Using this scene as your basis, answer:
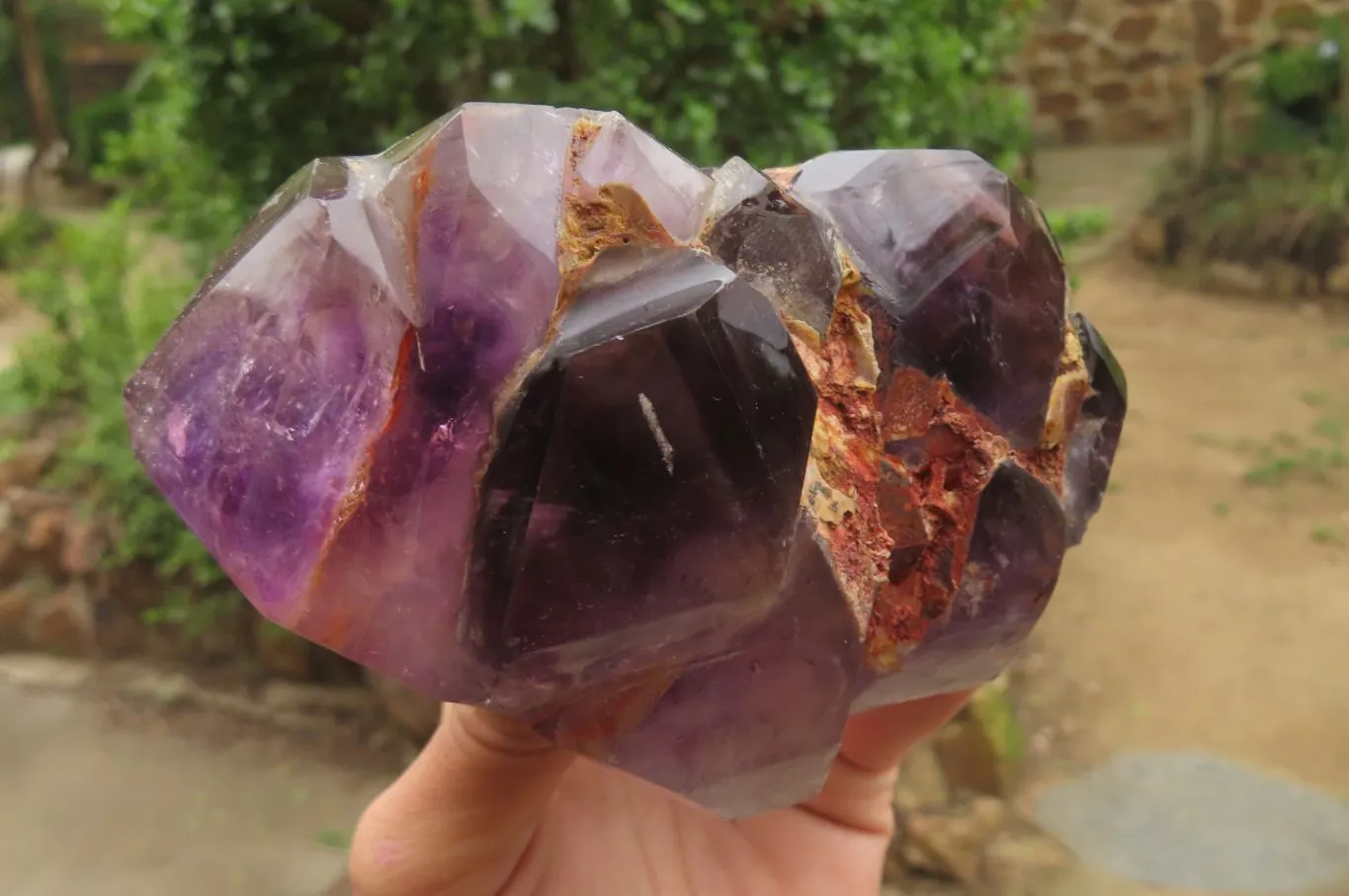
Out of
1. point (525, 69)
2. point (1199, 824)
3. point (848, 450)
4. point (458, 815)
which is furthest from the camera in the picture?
point (1199, 824)

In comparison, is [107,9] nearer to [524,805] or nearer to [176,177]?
[176,177]

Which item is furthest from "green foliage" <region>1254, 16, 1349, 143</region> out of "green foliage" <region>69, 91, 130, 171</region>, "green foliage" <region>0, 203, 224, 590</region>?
"green foliage" <region>69, 91, 130, 171</region>

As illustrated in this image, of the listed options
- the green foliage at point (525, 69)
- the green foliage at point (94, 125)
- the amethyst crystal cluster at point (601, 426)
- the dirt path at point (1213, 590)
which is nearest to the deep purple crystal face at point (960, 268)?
the amethyst crystal cluster at point (601, 426)

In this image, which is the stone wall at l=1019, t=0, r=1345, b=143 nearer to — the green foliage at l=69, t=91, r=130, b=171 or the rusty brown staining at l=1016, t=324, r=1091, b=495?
the green foliage at l=69, t=91, r=130, b=171

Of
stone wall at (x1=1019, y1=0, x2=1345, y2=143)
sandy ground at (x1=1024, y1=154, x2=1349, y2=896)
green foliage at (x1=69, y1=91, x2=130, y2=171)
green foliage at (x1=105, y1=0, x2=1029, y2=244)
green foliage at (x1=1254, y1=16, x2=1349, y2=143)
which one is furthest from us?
green foliage at (x1=69, y1=91, x2=130, y2=171)

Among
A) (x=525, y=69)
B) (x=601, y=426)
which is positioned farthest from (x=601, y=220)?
(x=525, y=69)

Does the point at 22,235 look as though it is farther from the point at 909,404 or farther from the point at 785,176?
the point at 909,404
